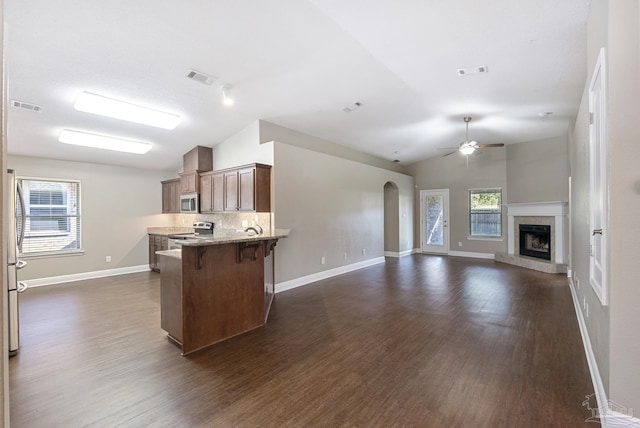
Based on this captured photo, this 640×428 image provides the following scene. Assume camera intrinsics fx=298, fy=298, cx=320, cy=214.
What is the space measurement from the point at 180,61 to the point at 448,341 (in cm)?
429

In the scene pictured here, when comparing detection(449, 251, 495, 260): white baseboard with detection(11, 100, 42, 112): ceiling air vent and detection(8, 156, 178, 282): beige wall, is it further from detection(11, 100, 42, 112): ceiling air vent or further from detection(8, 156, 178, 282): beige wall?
detection(11, 100, 42, 112): ceiling air vent

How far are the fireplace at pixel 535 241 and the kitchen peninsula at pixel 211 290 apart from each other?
6972 millimetres

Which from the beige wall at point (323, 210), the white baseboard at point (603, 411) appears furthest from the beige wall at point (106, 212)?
the white baseboard at point (603, 411)

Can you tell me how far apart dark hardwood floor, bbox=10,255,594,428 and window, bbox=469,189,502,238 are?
4.12 m

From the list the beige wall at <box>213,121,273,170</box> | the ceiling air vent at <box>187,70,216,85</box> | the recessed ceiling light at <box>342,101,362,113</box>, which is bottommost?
the beige wall at <box>213,121,273,170</box>

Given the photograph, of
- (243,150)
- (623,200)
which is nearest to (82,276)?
(243,150)

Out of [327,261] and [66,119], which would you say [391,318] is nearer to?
[327,261]

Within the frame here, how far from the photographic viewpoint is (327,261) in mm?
6148

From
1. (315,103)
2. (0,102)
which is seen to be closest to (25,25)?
(0,102)

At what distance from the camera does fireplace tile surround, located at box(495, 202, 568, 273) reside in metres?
6.71

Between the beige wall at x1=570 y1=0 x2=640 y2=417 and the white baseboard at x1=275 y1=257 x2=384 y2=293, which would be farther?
the white baseboard at x1=275 y1=257 x2=384 y2=293

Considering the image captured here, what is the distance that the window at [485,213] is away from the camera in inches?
334

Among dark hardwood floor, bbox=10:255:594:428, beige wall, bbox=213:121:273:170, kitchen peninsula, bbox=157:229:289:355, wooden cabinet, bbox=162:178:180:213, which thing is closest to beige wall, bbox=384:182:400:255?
dark hardwood floor, bbox=10:255:594:428

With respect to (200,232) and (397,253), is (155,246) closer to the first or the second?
(200,232)
